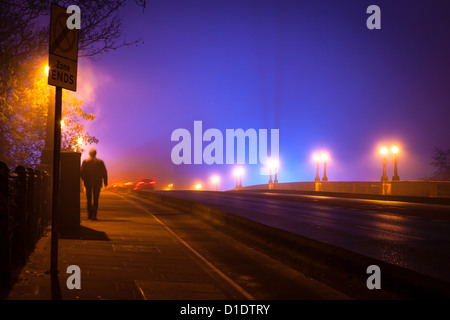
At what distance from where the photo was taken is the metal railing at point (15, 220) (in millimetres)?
6133

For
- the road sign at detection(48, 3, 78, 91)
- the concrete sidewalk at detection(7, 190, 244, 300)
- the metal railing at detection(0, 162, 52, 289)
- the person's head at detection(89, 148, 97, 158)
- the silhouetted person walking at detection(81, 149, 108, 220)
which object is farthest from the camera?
the person's head at detection(89, 148, 97, 158)

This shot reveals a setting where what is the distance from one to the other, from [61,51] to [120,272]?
11.1ft

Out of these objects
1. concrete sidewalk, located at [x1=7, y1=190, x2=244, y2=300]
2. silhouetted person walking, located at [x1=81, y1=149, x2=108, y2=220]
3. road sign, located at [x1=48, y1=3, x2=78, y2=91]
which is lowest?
concrete sidewalk, located at [x1=7, y1=190, x2=244, y2=300]

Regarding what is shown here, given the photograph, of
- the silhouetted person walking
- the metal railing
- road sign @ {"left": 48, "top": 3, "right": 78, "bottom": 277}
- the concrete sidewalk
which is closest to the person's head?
the silhouetted person walking

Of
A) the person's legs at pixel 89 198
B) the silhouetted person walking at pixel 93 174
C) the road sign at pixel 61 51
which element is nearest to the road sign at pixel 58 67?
the road sign at pixel 61 51

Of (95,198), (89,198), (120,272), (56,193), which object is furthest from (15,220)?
(95,198)

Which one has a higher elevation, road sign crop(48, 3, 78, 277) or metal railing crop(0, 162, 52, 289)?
road sign crop(48, 3, 78, 277)

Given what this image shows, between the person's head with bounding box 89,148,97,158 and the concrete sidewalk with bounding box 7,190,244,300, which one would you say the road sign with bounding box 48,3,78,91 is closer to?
the concrete sidewalk with bounding box 7,190,244,300

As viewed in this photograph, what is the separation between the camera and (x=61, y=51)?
7156mm

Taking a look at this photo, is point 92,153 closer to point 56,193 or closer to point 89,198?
point 89,198

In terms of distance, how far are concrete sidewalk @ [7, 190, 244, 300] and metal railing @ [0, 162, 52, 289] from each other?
20 cm

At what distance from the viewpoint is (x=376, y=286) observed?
23.8ft

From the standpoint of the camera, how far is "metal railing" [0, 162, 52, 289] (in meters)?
6.13
